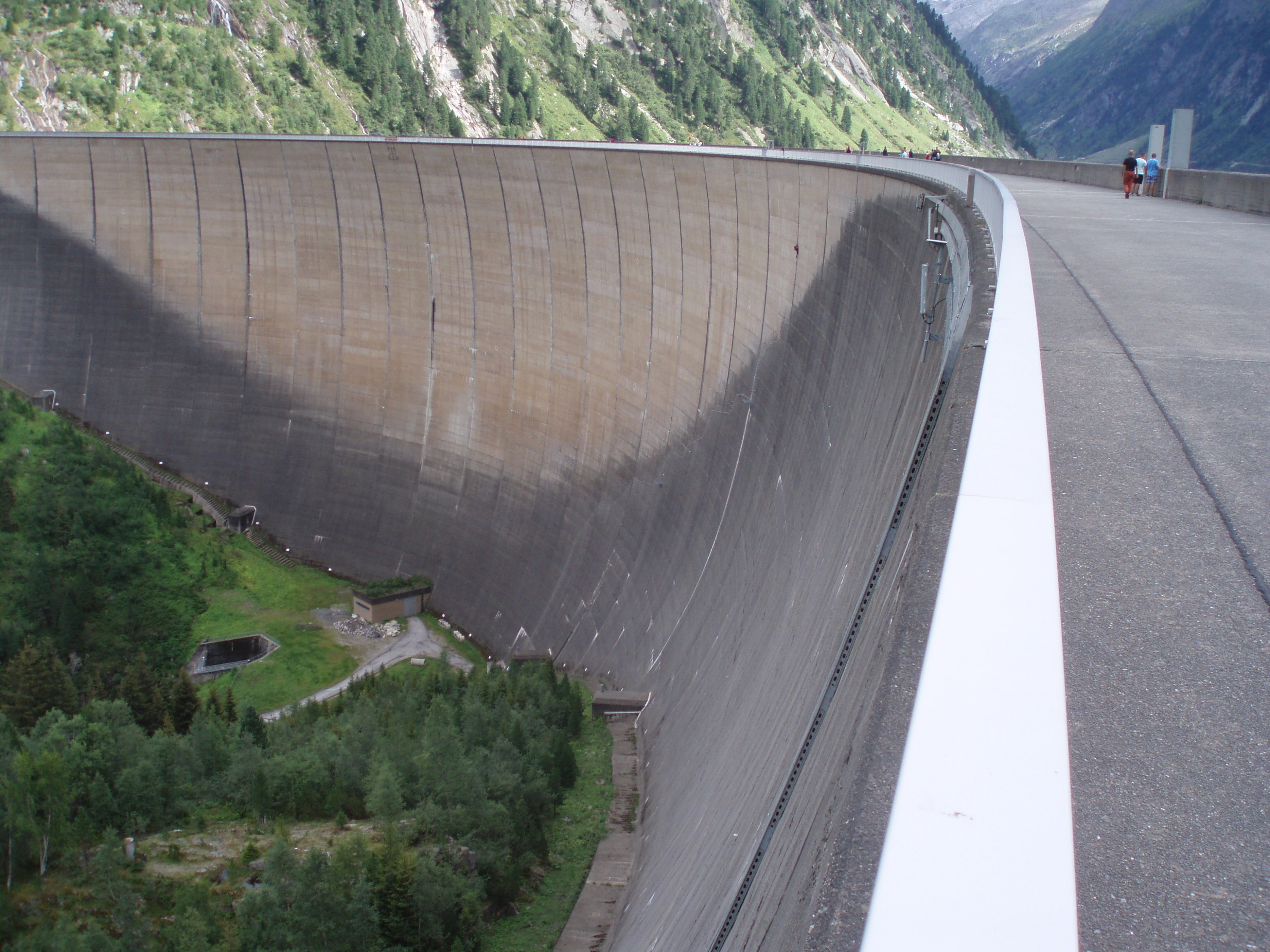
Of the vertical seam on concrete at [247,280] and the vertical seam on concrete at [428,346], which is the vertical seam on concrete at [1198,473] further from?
the vertical seam on concrete at [247,280]

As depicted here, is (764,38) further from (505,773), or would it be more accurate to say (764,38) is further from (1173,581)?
(1173,581)

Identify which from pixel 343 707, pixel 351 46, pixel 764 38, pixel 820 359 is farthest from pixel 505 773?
pixel 764 38

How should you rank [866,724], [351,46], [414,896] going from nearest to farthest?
[866,724]
[414,896]
[351,46]

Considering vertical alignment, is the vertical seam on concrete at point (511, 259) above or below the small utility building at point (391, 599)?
above

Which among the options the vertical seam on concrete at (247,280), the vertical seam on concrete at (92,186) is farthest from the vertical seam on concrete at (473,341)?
the vertical seam on concrete at (92,186)

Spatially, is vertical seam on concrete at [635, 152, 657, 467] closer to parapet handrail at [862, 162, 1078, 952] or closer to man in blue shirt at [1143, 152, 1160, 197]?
man in blue shirt at [1143, 152, 1160, 197]

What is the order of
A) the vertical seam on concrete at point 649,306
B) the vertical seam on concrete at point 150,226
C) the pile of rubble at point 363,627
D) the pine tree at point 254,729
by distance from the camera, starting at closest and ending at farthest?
the pine tree at point 254,729, the vertical seam on concrete at point 649,306, the pile of rubble at point 363,627, the vertical seam on concrete at point 150,226
